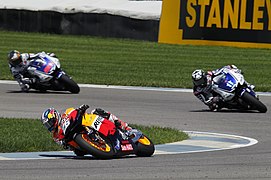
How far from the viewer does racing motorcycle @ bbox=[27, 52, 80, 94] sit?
20750mm

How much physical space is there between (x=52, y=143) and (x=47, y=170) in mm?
2634

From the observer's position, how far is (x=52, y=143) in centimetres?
1249

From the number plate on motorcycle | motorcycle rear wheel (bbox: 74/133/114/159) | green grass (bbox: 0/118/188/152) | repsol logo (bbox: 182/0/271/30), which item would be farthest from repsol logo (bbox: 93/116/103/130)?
repsol logo (bbox: 182/0/271/30)

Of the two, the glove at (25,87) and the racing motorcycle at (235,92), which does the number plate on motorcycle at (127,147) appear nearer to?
the racing motorcycle at (235,92)

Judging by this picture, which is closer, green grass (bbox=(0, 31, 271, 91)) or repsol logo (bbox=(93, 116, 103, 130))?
repsol logo (bbox=(93, 116, 103, 130))

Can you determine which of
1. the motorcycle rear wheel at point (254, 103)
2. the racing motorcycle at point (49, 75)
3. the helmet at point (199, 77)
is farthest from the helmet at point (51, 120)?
the racing motorcycle at point (49, 75)

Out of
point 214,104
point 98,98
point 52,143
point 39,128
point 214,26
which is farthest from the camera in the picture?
point 214,26

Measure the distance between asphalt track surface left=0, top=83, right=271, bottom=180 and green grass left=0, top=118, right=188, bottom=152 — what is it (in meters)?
0.81

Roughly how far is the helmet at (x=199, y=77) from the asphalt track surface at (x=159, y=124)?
530mm

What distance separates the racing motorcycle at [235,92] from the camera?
1733 centimetres

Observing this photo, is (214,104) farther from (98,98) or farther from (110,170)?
(110,170)

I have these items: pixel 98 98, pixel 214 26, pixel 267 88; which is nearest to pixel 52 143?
pixel 98 98

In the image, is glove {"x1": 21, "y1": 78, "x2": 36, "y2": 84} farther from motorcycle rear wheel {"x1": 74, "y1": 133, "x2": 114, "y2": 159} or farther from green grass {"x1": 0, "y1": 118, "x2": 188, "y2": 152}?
motorcycle rear wheel {"x1": 74, "y1": 133, "x2": 114, "y2": 159}

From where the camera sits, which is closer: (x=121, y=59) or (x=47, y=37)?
(x=121, y=59)
